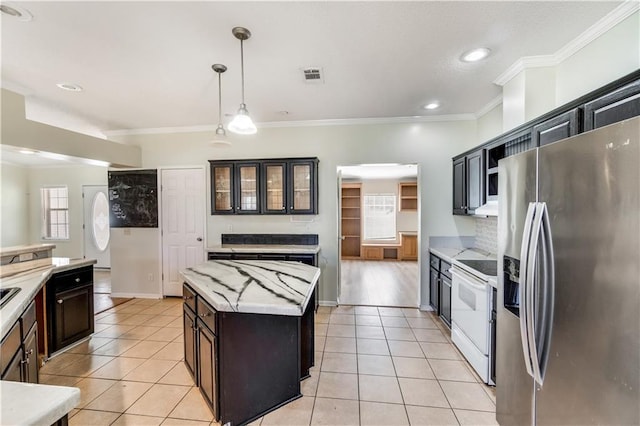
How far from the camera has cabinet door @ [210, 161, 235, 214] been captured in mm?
4156

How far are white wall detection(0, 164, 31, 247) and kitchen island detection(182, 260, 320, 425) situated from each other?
7505 mm

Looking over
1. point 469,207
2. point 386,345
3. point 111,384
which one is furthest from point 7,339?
point 469,207

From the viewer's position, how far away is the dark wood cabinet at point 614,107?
1.35m

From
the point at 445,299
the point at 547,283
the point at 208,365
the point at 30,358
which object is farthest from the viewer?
the point at 445,299

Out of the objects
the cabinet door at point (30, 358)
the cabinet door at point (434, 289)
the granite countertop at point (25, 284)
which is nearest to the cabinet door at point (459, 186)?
the cabinet door at point (434, 289)

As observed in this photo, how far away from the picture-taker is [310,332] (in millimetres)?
2432

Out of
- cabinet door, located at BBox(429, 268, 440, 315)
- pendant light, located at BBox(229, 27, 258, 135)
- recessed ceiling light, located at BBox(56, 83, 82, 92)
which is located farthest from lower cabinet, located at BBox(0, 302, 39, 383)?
cabinet door, located at BBox(429, 268, 440, 315)

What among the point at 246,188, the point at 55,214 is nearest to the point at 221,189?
the point at 246,188

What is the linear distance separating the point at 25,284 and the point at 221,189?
248cm

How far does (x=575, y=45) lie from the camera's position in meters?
2.15

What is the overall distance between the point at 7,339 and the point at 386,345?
2.86m

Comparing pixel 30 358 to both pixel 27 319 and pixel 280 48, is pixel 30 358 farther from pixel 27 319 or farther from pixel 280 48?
pixel 280 48

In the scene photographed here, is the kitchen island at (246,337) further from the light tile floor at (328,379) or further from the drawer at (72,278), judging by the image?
the drawer at (72,278)

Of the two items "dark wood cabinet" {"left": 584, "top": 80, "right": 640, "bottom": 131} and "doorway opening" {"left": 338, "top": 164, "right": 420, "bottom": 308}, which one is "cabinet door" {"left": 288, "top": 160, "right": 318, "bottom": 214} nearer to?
"dark wood cabinet" {"left": 584, "top": 80, "right": 640, "bottom": 131}
